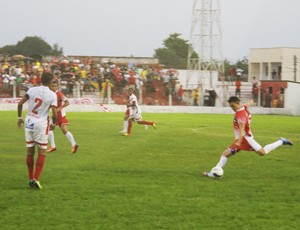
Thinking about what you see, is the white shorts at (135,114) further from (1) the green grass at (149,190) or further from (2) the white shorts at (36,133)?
(2) the white shorts at (36,133)

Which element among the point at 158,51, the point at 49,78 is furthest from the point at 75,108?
the point at 158,51

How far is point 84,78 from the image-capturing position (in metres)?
44.5

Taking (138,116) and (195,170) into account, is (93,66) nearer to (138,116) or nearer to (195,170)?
(138,116)

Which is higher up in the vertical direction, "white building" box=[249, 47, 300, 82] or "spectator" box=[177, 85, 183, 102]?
"white building" box=[249, 47, 300, 82]

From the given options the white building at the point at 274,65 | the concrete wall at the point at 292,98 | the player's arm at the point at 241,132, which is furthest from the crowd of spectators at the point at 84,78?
the player's arm at the point at 241,132

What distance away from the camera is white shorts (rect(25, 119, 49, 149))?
977 centimetres

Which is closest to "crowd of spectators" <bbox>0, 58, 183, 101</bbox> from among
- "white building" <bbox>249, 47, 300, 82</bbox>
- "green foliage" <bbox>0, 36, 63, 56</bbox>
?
"white building" <bbox>249, 47, 300, 82</bbox>

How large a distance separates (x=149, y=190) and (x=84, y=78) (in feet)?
116

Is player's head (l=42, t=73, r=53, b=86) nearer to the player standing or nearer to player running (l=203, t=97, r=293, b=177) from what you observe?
the player standing

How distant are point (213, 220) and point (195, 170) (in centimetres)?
453

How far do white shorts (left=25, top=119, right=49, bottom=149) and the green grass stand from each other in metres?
0.73

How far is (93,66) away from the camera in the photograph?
47.6 m

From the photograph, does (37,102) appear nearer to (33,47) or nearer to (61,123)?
(61,123)

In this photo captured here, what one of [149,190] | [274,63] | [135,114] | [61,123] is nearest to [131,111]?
[135,114]
